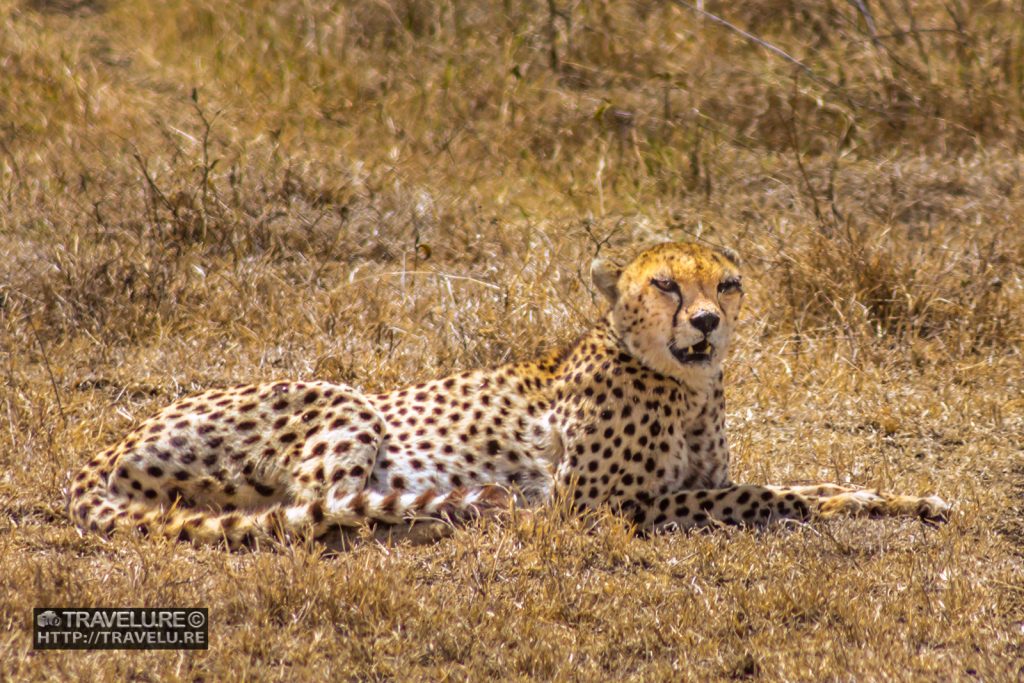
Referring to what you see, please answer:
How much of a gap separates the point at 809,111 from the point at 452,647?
20.2ft

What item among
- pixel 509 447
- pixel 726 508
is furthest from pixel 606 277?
pixel 726 508

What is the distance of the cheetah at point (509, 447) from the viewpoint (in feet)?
15.4

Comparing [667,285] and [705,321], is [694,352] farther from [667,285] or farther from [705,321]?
[667,285]

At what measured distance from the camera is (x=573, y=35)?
9906 mm

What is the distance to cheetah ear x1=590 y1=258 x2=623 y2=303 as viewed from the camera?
16.6 feet

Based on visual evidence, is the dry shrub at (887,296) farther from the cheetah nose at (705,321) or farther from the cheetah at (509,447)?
the cheetah nose at (705,321)

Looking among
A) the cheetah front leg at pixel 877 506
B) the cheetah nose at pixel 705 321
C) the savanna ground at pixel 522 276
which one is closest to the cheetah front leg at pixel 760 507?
the cheetah front leg at pixel 877 506

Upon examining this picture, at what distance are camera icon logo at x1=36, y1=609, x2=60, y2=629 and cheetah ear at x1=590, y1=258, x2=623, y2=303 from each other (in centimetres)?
210

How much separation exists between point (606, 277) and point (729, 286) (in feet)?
1.41

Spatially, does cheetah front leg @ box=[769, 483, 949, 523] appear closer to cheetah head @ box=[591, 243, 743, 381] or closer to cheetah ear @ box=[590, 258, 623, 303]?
cheetah head @ box=[591, 243, 743, 381]

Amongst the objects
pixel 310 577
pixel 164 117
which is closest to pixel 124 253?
pixel 164 117

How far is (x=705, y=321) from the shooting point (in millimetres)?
4746

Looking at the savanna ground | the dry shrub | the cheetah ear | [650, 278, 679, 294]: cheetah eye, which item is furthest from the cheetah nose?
the dry shrub

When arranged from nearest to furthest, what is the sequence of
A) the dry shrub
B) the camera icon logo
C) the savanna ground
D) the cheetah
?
the camera icon logo
the savanna ground
the cheetah
the dry shrub
